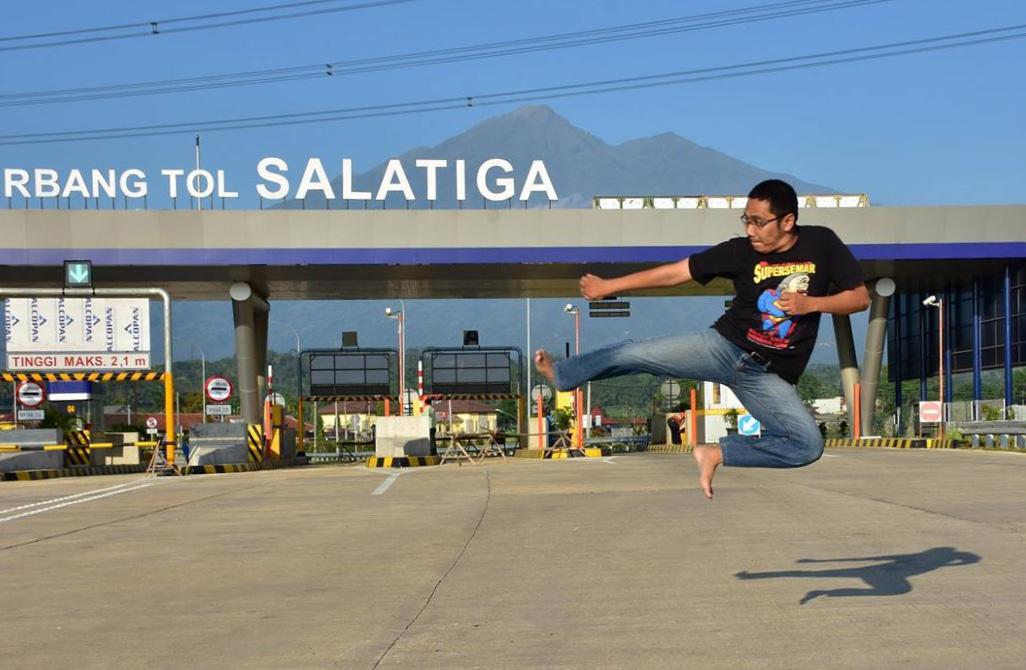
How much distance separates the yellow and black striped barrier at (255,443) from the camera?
41.0 m

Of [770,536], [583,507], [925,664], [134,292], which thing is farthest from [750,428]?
[925,664]

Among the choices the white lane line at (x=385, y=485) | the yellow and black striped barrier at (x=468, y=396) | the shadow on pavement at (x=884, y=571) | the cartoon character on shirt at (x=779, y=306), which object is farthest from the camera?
the yellow and black striped barrier at (x=468, y=396)

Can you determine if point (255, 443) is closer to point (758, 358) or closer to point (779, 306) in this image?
point (758, 358)

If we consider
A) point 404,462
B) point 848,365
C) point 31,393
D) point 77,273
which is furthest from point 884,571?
point 848,365

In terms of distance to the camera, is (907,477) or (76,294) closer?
(907,477)

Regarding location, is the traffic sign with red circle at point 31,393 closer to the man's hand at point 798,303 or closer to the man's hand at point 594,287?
the man's hand at point 594,287

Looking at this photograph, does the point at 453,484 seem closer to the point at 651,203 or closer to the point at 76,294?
the point at 76,294

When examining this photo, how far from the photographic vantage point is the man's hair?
23.4ft

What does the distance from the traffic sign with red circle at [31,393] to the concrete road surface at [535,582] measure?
25.9 m

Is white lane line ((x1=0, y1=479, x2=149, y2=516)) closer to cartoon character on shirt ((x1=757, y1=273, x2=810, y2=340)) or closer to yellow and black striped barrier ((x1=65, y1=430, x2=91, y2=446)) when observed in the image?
yellow and black striped barrier ((x1=65, y1=430, x2=91, y2=446))

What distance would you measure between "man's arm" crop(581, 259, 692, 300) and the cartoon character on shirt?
435mm

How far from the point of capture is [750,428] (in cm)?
4347

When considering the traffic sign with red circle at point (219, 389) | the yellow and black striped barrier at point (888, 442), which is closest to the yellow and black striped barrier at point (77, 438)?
the traffic sign with red circle at point (219, 389)

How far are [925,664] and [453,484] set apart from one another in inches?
707
